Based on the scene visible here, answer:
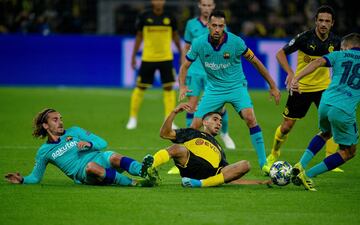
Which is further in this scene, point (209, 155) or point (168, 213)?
point (209, 155)

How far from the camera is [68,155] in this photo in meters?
9.31

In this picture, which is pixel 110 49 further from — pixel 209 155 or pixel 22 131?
pixel 209 155

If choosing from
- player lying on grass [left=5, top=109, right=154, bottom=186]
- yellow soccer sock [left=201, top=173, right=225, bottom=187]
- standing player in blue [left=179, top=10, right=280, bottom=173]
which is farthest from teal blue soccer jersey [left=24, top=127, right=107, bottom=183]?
standing player in blue [left=179, top=10, right=280, bottom=173]

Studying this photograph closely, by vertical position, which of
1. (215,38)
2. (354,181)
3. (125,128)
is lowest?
(125,128)

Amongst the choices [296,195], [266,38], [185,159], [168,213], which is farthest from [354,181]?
[266,38]

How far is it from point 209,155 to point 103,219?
84.3 inches

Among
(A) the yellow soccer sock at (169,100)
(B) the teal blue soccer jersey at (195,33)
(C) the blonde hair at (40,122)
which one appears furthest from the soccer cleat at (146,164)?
(A) the yellow soccer sock at (169,100)

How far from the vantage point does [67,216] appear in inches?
310

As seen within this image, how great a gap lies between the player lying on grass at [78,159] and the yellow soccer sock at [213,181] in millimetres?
657

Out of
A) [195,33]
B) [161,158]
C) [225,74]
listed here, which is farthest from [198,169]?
[195,33]

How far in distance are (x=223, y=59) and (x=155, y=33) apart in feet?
17.7

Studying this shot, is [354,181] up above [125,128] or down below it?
above

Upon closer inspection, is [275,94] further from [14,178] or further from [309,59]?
[14,178]

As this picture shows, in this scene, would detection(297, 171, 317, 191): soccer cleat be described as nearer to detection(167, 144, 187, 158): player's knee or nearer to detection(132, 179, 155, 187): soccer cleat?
detection(167, 144, 187, 158): player's knee
